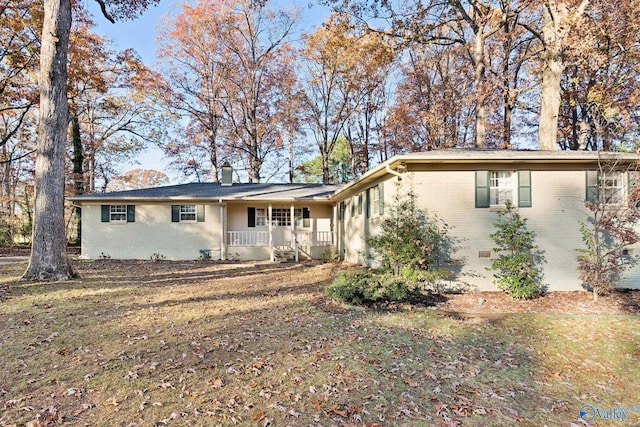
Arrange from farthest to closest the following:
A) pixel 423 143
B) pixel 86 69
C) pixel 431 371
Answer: pixel 423 143
pixel 86 69
pixel 431 371

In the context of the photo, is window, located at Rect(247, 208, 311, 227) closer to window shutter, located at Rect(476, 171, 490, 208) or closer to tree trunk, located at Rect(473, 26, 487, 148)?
tree trunk, located at Rect(473, 26, 487, 148)

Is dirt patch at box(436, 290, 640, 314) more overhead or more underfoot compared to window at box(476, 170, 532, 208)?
more underfoot

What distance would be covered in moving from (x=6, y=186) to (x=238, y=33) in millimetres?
19385

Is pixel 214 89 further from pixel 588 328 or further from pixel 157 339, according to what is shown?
pixel 588 328

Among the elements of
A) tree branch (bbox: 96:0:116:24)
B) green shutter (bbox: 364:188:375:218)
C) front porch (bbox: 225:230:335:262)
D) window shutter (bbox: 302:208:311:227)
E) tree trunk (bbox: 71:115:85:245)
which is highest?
tree branch (bbox: 96:0:116:24)

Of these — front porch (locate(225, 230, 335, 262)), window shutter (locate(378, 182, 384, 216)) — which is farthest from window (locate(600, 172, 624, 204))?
front porch (locate(225, 230, 335, 262))

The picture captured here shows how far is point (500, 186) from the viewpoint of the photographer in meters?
8.71

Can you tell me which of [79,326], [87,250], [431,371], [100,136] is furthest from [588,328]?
[100,136]

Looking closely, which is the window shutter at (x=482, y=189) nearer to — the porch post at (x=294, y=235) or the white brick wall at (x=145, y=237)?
the porch post at (x=294, y=235)

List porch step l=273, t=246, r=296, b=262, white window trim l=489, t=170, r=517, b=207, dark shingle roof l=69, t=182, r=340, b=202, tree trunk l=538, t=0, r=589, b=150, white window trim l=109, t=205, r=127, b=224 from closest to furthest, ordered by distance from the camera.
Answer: white window trim l=489, t=170, r=517, b=207 → tree trunk l=538, t=0, r=589, b=150 → dark shingle roof l=69, t=182, r=340, b=202 → white window trim l=109, t=205, r=127, b=224 → porch step l=273, t=246, r=296, b=262

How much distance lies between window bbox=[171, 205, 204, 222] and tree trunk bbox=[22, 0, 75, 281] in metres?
6.15

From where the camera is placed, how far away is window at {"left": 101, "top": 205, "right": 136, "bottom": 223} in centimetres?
1477

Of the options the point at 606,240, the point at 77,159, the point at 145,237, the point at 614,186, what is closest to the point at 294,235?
the point at 145,237

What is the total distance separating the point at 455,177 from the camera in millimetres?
8609
